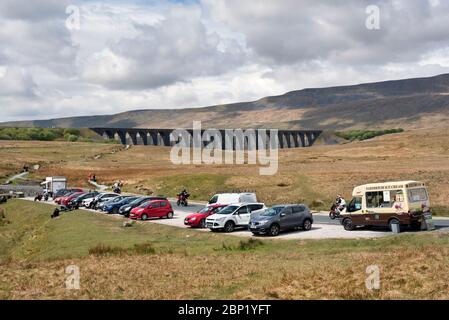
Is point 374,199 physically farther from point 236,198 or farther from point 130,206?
point 130,206

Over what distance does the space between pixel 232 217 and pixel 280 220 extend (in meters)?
3.97

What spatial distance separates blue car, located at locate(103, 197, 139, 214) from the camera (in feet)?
153

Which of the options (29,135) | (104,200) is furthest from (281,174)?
(29,135)

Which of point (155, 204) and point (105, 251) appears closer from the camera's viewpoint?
point (105, 251)

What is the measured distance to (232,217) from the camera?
3438 centimetres

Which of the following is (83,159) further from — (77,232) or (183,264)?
(183,264)

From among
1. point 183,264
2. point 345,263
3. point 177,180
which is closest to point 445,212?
point 345,263

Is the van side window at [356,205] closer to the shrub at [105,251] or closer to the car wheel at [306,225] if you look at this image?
the car wheel at [306,225]

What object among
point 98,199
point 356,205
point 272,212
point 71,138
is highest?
point 71,138

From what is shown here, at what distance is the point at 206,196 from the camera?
61.6m

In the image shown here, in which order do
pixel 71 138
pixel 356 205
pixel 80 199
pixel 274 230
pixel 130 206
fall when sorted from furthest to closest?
pixel 71 138 → pixel 80 199 → pixel 130 206 → pixel 356 205 → pixel 274 230

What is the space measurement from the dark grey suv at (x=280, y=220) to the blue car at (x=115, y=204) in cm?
1845

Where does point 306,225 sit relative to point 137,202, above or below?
below

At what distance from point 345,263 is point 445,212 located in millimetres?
22966
